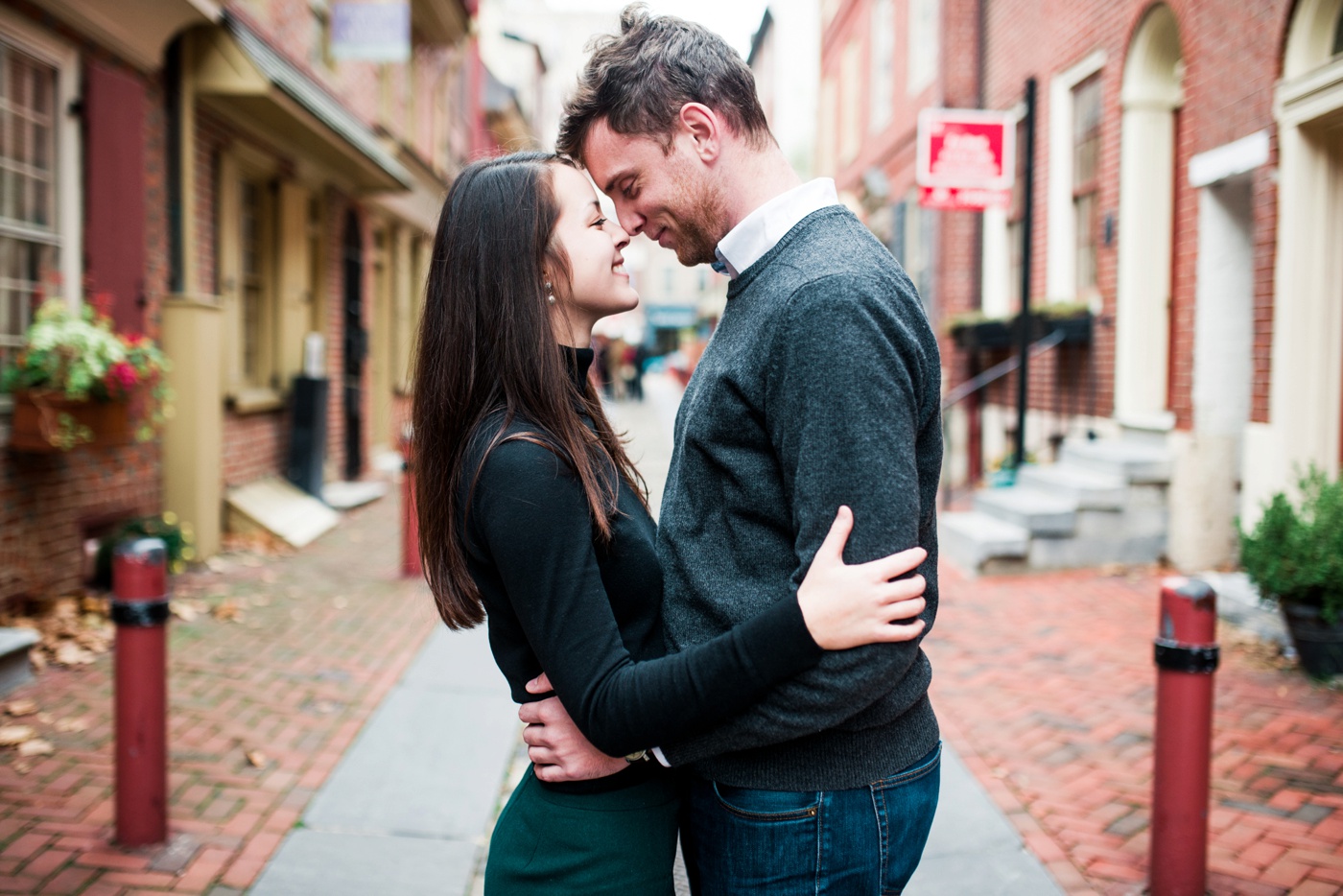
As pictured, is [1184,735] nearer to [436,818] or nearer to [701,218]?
[701,218]

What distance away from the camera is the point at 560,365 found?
1661 millimetres

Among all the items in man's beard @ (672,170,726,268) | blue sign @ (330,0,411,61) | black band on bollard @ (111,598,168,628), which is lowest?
black band on bollard @ (111,598,168,628)

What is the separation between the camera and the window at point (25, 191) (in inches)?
232

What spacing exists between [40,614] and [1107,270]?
8389 millimetres

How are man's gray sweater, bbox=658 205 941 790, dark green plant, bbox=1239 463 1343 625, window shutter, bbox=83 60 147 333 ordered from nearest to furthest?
man's gray sweater, bbox=658 205 941 790
dark green plant, bbox=1239 463 1343 625
window shutter, bbox=83 60 147 333

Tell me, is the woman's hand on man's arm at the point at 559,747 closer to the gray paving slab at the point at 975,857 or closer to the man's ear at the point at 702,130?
the man's ear at the point at 702,130

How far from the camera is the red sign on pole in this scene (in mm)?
8906

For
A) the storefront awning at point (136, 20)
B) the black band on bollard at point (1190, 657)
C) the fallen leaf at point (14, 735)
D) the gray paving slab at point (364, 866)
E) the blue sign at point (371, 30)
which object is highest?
the blue sign at point (371, 30)

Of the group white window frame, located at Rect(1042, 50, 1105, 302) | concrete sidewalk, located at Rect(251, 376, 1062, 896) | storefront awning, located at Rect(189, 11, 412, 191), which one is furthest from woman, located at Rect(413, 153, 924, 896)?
white window frame, located at Rect(1042, 50, 1105, 302)

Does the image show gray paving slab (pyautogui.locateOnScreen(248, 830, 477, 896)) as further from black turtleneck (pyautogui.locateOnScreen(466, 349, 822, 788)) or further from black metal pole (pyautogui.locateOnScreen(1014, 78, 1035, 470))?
black metal pole (pyautogui.locateOnScreen(1014, 78, 1035, 470))

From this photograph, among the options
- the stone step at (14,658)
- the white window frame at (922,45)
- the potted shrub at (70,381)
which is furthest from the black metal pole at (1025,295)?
the stone step at (14,658)

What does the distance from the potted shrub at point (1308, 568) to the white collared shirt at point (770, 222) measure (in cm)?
439

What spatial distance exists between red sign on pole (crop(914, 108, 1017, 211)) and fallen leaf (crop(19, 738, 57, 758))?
7330 mm

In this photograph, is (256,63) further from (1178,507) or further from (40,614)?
(1178,507)
